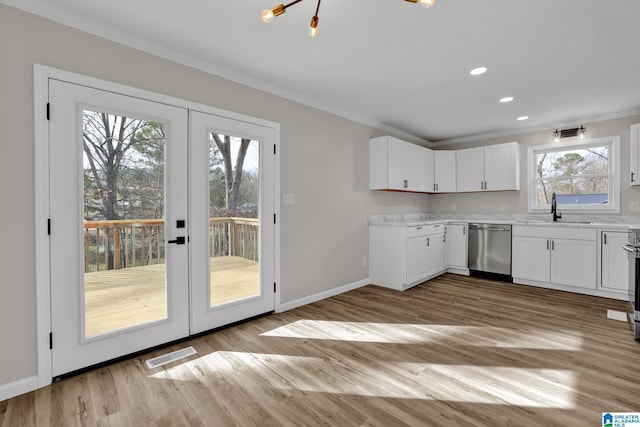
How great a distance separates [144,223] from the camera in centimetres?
248

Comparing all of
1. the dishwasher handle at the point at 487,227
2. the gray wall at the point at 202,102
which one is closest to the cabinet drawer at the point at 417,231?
the gray wall at the point at 202,102

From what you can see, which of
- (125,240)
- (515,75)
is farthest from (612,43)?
(125,240)

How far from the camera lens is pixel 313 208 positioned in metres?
3.80

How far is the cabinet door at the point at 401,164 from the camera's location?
459 cm

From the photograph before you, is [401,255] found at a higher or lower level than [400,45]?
lower

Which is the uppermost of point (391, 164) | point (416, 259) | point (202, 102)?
point (202, 102)

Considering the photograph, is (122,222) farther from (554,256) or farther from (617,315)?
(554,256)

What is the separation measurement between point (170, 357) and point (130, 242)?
3.16ft

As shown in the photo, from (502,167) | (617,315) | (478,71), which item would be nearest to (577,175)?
(502,167)

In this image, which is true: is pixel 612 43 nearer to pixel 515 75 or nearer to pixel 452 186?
pixel 515 75

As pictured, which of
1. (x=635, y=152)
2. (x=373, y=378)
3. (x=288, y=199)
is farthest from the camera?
(x=635, y=152)

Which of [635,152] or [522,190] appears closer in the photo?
[635,152]

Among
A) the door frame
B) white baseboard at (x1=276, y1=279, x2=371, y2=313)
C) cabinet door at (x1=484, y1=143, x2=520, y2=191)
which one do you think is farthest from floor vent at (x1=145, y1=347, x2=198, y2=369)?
cabinet door at (x1=484, y1=143, x2=520, y2=191)

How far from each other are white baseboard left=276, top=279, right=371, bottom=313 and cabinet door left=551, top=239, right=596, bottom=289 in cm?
265
